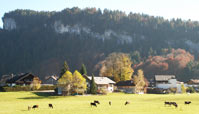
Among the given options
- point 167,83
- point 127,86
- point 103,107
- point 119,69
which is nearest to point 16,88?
point 127,86

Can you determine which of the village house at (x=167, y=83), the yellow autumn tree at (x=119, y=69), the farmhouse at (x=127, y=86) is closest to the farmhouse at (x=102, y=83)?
the farmhouse at (x=127, y=86)

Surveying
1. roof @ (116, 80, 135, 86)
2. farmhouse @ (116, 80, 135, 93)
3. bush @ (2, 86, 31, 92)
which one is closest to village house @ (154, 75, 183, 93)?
farmhouse @ (116, 80, 135, 93)

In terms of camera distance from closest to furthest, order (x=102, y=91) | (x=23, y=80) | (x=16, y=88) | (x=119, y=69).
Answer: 1. (x=102, y=91)
2. (x=16, y=88)
3. (x=23, y=80)
4. (x=119, y=69)

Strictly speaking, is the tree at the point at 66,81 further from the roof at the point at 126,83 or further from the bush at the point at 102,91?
the roof at the point at 126,83

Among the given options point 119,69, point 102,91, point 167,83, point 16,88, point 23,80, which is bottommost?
point 102,91

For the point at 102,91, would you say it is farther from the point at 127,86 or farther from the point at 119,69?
the point at 119,69

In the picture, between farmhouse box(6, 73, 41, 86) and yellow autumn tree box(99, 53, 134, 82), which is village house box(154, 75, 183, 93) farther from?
farmhouse box(6, 73, 41, 86)

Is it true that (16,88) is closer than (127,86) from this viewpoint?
Yes

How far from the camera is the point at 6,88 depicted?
295 feet

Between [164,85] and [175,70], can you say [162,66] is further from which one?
[164,85]

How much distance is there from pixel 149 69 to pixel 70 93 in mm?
79447

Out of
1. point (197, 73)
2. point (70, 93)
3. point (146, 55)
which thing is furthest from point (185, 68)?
point (70, 93)

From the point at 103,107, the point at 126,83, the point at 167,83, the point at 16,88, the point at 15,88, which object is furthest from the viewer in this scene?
the point at 167,83

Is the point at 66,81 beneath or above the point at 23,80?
beneath
